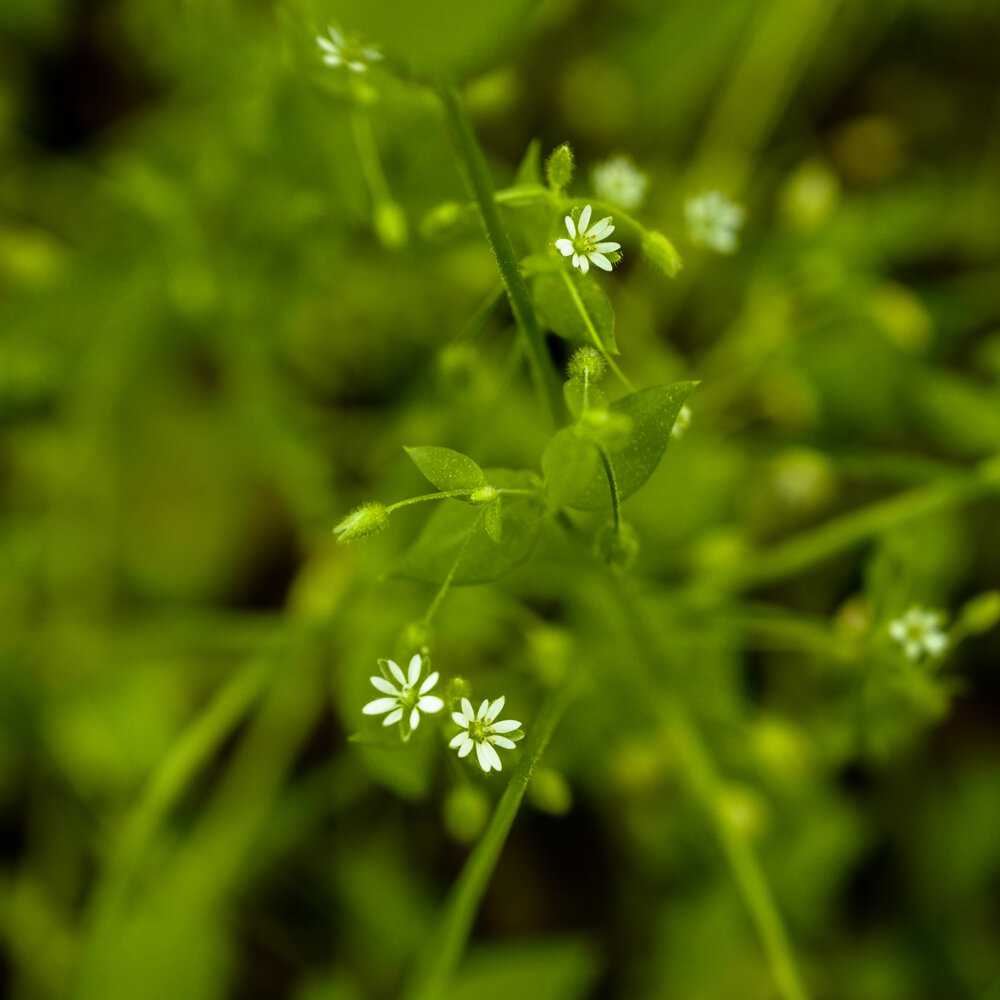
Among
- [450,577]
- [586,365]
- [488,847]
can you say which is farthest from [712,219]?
[488,847]

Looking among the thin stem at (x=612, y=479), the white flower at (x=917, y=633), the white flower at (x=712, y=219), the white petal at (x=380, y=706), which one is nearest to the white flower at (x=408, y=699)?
the white petal at (x=380, y=706)

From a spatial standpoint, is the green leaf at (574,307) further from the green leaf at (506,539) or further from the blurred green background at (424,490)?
the blurred green background at (424,490)

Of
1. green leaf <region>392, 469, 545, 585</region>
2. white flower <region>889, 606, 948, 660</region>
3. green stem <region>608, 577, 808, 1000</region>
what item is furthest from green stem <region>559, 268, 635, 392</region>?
white flower <region>889, 606, 948, 660</region>

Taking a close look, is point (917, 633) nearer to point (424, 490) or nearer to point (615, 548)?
point (615, 548)

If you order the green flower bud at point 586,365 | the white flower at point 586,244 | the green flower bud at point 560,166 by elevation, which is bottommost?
the green flower bud at point 586,365

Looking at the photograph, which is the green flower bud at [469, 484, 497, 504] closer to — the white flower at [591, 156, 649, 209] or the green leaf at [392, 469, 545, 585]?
the green leaf at [392, 469, 545, 585]

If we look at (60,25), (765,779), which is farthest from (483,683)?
(60,25)

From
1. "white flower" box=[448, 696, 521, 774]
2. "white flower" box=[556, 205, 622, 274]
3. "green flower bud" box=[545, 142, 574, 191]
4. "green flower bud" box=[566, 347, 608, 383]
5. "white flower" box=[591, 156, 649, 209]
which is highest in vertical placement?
"white flower" box=[591, 156, 649, 209]
